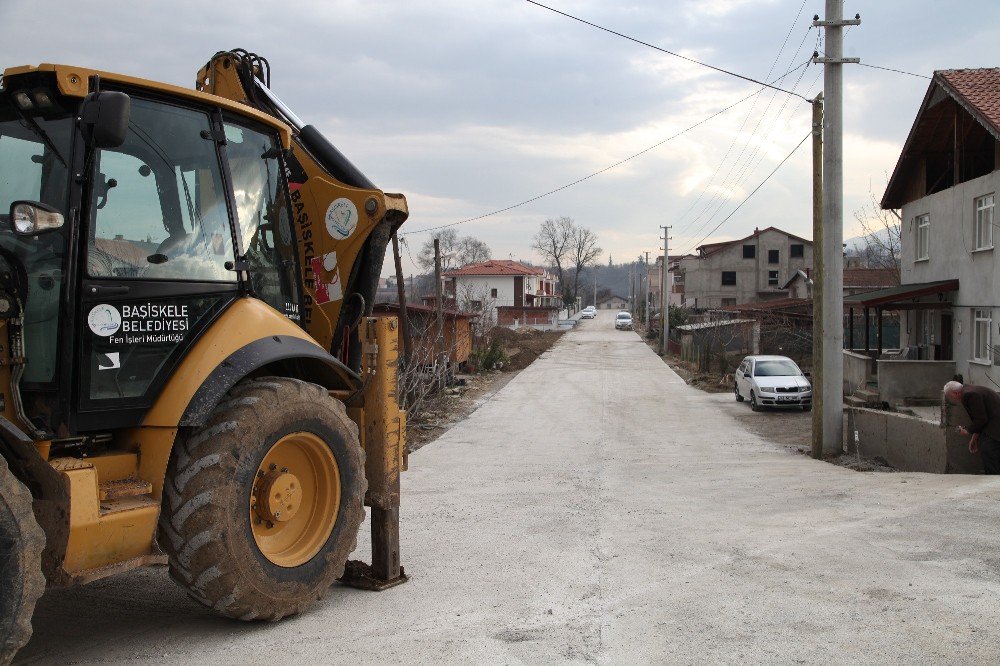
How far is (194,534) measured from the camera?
173 inches

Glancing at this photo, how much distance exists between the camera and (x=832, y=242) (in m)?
16.3

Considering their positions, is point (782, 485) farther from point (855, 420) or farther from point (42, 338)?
point (42, 338)

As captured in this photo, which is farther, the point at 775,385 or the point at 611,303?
the point at 611,303

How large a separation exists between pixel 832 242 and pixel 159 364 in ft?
47.3

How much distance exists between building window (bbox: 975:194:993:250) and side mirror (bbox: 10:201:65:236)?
22.5 m

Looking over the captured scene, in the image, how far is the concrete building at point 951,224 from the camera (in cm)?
2166

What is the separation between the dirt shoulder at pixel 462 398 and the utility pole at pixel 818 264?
7773mm

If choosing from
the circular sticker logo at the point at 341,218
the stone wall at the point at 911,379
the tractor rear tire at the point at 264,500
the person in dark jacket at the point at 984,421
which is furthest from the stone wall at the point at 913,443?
the tractor rear tire at the point at 264,500

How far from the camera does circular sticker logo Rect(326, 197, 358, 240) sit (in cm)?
618

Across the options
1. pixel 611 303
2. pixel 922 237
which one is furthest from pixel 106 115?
pixel 611 303

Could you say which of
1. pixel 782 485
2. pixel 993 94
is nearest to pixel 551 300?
pixel 993 94

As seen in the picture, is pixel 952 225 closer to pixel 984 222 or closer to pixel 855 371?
pixel 984 222

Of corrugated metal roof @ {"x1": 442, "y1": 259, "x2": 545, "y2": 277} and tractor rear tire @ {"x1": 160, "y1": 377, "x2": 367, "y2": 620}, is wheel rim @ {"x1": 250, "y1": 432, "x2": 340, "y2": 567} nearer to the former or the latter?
tractor rear tire @ {"x1": 160, "y1": 377, "x2": 367, "y2": 620}

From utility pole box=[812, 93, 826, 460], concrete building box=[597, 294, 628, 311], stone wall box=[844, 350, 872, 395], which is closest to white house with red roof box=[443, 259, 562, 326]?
stone wall box=[844, 350, 872, 395]
